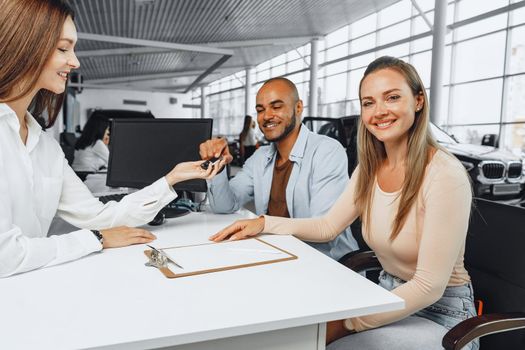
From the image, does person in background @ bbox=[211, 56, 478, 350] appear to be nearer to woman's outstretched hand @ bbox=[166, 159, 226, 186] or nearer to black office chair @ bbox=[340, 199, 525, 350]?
black office chair @ bbox=[340, 199, 525, 350]

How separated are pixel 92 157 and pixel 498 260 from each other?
4392mm

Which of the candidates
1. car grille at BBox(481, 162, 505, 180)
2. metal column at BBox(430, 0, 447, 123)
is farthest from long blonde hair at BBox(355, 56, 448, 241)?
metal column at BBox(430, 0, 447, 123)

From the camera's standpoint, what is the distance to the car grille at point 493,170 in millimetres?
4719

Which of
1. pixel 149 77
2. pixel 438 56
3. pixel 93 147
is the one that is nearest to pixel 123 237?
pixel 93 147

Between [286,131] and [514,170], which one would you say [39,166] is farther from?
[514,170]

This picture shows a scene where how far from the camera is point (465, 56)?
9.53 meters

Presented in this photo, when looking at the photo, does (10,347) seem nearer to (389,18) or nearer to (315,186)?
(315,186)

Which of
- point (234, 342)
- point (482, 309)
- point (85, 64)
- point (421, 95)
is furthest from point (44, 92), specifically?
point (85, 64)

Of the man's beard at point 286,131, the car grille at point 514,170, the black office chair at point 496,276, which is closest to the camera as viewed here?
the black office chair at point 496,276

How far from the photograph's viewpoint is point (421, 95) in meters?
1.47

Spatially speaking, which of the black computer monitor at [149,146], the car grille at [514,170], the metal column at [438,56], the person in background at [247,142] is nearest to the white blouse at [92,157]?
the black computer monitor at [149,146]

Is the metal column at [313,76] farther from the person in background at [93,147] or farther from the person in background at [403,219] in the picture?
the person in background at [403,219]

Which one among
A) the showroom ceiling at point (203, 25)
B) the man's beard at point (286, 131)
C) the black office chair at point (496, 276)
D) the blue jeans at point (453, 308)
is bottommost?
the blue jeans at point (453, 308)

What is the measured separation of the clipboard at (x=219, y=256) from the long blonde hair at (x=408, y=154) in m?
0.42
